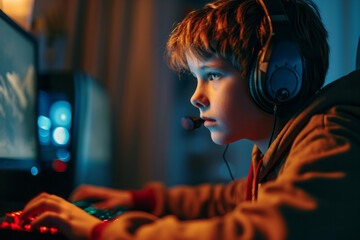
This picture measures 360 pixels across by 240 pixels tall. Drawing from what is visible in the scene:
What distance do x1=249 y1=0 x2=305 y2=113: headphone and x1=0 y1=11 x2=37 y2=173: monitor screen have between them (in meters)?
0.55

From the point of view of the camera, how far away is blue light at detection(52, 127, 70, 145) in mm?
1025

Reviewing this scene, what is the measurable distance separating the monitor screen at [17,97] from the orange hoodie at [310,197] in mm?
425

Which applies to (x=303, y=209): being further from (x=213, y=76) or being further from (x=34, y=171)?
(x=34, y=171)

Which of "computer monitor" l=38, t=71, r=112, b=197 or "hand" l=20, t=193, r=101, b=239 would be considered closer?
"hand" l=20, t=193, r=101, b=239

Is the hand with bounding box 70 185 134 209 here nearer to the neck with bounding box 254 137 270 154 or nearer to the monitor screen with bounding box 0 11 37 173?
the monitor screen with bounding box 0 11 37 173

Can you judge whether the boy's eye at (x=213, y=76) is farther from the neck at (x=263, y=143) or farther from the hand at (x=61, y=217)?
the hand at (x=61, y=217)

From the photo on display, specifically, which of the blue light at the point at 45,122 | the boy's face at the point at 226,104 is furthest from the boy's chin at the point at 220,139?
the blue light at the point at 45,122

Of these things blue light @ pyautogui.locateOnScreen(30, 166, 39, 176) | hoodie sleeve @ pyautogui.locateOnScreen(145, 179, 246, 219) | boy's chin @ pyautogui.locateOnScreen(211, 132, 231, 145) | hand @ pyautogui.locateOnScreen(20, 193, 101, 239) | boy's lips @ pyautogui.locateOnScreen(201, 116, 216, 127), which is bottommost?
hoodie sleeve @ pyautogui.locateOnScreen(145, 179, 246, 219)

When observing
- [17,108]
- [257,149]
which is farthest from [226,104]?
[17,108]

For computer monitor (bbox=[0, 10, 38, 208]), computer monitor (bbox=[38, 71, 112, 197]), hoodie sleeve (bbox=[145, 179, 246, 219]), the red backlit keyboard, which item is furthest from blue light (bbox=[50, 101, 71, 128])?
the red backlit keyboard

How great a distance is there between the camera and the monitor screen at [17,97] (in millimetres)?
634

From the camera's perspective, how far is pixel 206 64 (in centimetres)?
55

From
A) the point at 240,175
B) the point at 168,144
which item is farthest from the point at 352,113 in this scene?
the point at 168,144

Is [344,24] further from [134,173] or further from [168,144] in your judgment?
[134,173]
